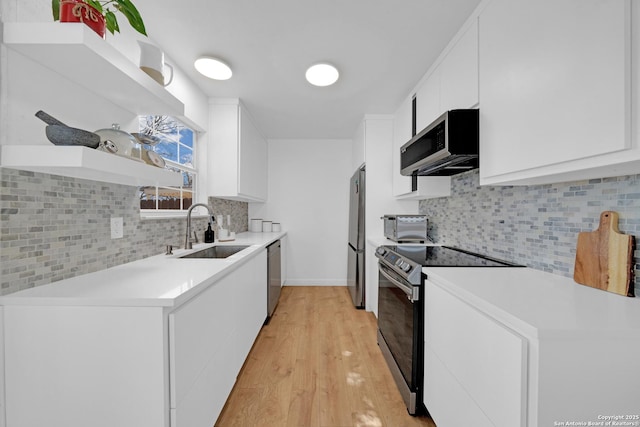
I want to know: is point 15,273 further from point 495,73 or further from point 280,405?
point 495,73

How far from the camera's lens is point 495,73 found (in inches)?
52.6

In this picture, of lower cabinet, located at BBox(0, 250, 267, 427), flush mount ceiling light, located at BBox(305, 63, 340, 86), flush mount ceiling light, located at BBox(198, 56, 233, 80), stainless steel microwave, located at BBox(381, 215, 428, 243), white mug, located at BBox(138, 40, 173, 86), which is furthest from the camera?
stainless steel microwave, located at BBox(381, 215, 428, 243)

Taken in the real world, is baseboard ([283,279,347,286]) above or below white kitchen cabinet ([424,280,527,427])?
below

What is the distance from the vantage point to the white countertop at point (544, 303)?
2.43 feet

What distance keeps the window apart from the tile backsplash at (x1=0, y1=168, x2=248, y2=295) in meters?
0.41

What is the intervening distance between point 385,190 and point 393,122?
806 mm

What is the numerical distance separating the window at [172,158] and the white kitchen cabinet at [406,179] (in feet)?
6.46

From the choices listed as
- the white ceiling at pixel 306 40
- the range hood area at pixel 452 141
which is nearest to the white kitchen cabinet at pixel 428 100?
the white ceiling at pixel 306 40

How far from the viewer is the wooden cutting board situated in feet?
3.27

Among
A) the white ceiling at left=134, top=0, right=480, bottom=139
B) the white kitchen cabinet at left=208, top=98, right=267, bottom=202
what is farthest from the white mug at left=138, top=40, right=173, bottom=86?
the white kitchen cabinet at left=208, top=98, right=267, bottom=202

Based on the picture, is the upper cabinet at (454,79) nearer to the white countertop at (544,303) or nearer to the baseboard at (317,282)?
the white countertop at (544,303)

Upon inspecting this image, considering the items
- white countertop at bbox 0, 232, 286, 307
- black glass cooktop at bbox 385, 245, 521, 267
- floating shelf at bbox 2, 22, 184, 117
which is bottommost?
black glass cooktop at bbox 385, 245, 521, 267

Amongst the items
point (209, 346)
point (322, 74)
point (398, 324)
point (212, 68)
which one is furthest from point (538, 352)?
point (212, 68)

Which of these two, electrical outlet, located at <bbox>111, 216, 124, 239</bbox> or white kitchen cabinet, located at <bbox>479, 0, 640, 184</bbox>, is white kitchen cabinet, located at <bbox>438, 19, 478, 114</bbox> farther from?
electrical outlet, located at <bbox>111, 216, 124, 239</bbox>
